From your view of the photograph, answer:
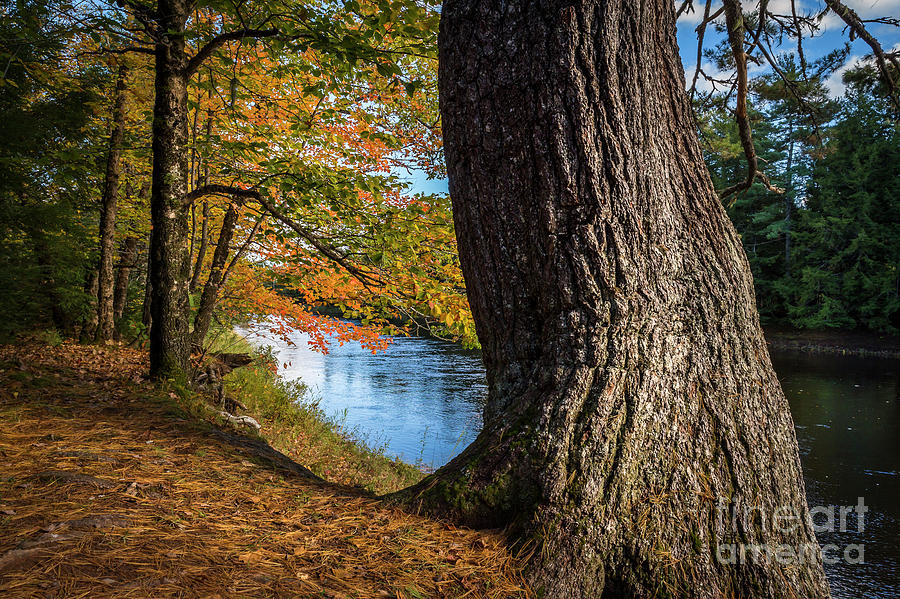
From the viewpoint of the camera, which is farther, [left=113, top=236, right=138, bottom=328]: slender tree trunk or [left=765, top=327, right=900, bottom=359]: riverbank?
[left=765, top=327, right=900, bottom=359]: riverbank

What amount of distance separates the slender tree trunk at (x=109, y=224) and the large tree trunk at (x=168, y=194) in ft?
8.44

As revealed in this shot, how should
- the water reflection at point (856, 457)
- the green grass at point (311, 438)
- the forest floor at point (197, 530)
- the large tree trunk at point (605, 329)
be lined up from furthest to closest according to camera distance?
the green grass at point (311, 438) < the water reflection at point (856, 457) < the large tree trunk at point (605, 329) < the forest floor at point (197, 530)

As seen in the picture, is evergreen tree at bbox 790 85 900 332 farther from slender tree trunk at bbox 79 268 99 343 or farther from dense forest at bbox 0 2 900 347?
slender tree trunk at bbox 79 268 99 343

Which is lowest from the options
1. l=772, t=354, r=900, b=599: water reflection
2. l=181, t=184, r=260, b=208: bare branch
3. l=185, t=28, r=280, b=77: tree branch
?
l=772, t=354, r=900, b=599: water reflection

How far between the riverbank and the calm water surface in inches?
117

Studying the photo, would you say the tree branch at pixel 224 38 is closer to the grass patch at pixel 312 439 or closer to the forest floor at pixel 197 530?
the forest floor at pixel 197 530

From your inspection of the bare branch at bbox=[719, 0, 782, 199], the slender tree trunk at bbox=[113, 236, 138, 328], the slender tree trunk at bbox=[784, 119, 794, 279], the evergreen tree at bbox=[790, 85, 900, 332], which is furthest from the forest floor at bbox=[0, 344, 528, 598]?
the slender tree trunk at bbox=[784, 119, 794, 279]

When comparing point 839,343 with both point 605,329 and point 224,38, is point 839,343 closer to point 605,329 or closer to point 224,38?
point 605,329

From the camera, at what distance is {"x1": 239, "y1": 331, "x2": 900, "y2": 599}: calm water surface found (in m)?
5.68

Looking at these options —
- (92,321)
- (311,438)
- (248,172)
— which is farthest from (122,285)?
(248,172)

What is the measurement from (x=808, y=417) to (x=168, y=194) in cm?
1246

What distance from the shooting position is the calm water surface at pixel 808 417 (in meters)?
5.68

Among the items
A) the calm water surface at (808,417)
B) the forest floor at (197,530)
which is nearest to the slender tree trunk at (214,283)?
the calm water surface at (808,417)

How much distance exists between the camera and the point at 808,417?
10.0 metres
